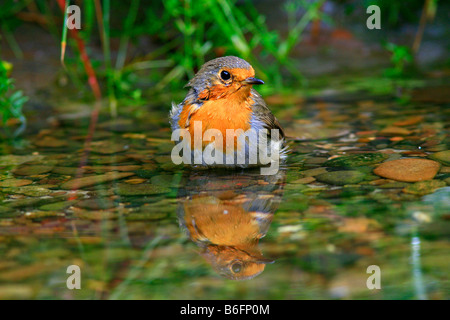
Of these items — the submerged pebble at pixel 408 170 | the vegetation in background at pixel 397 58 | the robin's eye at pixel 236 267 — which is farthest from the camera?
the vegetation in background at pixel 397 58

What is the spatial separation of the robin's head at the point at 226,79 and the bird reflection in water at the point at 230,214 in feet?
1.71

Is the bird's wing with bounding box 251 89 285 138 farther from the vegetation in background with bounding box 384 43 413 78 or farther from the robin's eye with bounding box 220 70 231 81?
the vegetation in background with bounding box 384 43 413 78

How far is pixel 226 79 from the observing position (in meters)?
3.46

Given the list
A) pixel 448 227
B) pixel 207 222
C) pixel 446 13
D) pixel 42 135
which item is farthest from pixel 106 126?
pixel 446 13

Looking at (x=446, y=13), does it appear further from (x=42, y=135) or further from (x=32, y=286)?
(x=32, y=286)

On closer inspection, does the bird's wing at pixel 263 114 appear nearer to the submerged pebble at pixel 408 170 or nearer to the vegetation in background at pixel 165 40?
the submerged pebble at pixel 408 170

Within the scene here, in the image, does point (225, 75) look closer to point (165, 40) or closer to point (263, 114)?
point (263, 114)

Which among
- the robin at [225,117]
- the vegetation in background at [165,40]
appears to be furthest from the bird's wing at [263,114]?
the vegetation in background at [165,40]

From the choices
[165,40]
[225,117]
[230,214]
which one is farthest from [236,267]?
[165,40]

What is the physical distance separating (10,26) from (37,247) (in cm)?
529

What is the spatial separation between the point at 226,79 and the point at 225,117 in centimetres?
26

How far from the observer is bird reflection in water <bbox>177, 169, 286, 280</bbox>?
7.29 feet

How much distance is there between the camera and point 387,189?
288cm

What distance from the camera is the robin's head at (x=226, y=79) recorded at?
3418mm
